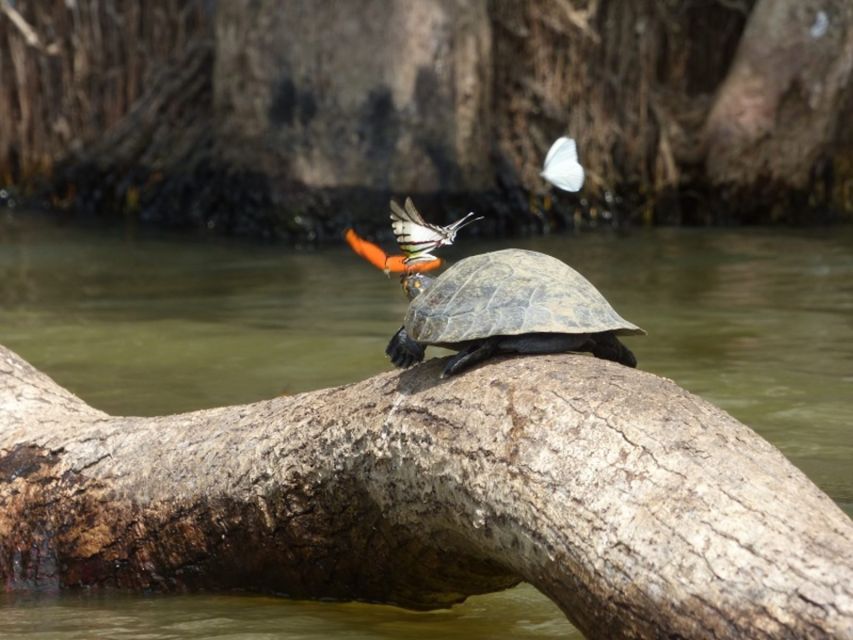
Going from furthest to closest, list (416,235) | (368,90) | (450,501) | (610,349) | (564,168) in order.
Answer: (368,90) < (564,168) < (416,235) < (610,349) < (450,501)

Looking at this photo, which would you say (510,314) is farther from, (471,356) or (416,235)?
(416,235)

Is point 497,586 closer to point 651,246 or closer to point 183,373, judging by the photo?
point 183,373

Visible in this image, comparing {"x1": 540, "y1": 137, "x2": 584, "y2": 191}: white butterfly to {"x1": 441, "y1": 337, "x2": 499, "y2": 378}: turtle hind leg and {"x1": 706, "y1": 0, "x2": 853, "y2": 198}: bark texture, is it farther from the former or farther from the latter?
{"x1": 706, "y1": 0, "x2": 853, "y2": 198}: bark texture

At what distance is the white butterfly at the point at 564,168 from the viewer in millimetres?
5781

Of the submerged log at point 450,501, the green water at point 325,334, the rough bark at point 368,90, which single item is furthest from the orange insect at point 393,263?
the rough bark at point 368,90

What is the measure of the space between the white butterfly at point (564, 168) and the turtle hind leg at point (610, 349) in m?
1.49

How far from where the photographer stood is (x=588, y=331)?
382cm

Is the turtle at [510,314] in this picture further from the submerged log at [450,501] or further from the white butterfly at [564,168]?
the white butterfly at [564,168]

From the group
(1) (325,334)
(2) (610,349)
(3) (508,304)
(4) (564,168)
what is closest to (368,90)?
(1) (325,334)

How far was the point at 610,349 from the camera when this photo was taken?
13.3 ft

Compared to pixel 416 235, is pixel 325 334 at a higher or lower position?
lower

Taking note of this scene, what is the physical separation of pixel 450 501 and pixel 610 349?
2.19 feet

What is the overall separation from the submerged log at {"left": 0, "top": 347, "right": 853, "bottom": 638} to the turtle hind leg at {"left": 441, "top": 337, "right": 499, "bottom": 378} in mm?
39

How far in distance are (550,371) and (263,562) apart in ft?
3.86
